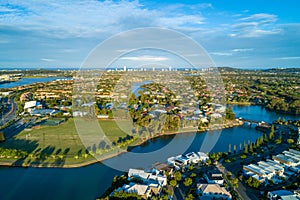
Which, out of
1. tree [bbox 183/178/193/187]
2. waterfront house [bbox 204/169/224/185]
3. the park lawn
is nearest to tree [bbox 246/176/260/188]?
waterfront house [bbox 204/169/224/185]

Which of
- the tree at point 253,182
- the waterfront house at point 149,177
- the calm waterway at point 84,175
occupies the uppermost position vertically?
the waterfront house at point 149,177

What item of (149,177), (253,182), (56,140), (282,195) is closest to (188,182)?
(149,177)

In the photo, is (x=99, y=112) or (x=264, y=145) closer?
(x=264, y=145)

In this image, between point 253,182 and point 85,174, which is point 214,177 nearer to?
point 253,182

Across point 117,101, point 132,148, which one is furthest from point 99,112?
point 132,148

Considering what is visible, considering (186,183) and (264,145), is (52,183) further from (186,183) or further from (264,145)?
(264,145)

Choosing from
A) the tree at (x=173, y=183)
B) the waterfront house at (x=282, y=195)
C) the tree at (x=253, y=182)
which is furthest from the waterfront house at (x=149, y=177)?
the waterfront house at (x=282, y=195)

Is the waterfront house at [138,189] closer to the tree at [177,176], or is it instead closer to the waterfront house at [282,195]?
the tree at [177,176]
